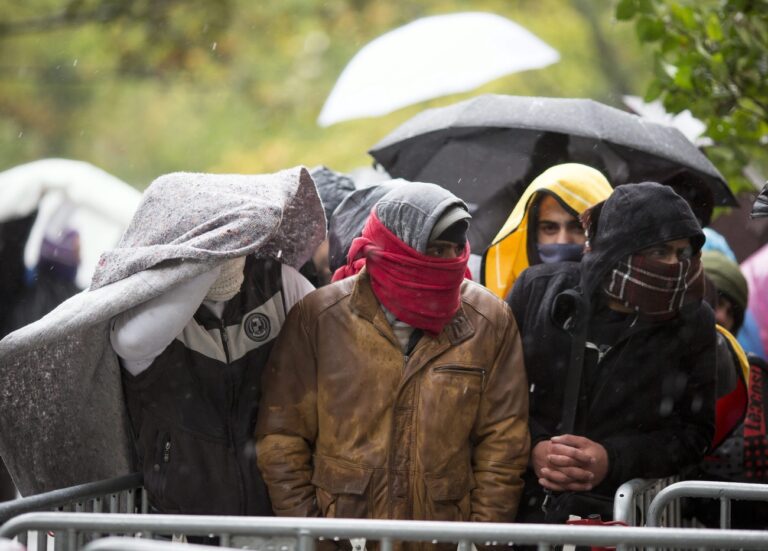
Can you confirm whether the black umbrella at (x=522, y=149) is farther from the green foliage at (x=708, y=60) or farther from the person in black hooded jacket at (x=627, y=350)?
the person in black hooded jacket at (x=627, y=350)

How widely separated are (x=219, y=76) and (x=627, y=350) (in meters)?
18.4

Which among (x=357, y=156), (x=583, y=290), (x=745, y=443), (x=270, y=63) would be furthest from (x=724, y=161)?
(x=270, y=63)

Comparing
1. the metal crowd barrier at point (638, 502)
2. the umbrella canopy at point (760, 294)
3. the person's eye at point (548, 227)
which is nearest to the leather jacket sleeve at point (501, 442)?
the metal crowd barrier at point (638, 502)

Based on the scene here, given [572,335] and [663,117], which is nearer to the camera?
[572,335]

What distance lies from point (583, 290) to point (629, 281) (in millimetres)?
186

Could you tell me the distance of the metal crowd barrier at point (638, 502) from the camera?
4.50 metres

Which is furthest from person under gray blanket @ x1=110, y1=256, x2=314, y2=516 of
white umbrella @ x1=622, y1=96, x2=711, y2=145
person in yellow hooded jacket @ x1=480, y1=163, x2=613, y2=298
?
white umbrella @ x1=622, y1=96, x2=711, y2=145

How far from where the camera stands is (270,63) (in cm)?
2328

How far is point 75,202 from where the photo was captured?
9.14 meters

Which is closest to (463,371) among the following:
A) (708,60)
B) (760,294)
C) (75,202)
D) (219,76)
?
(708,60)

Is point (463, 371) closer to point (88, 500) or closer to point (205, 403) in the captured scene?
point (205, 403)

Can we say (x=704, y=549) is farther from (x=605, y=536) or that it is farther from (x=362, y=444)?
(x=362, y=444)

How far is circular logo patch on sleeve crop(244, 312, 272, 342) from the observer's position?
4.69 m

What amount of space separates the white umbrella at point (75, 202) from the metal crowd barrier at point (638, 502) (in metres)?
4.74
